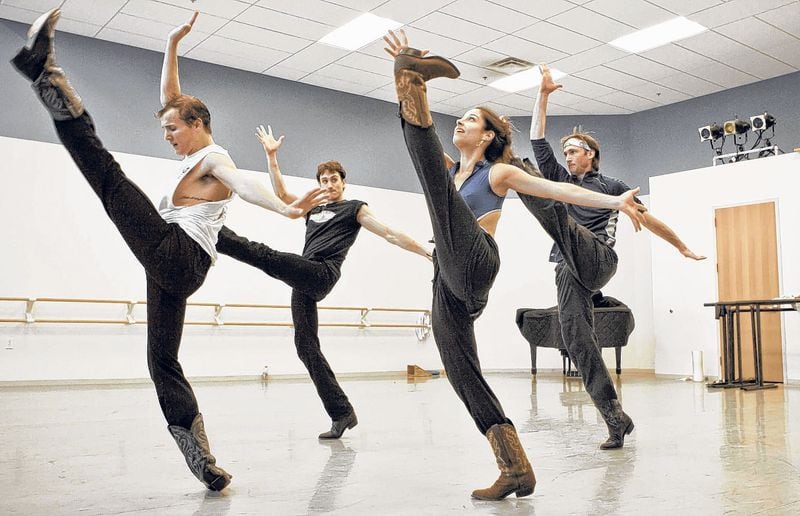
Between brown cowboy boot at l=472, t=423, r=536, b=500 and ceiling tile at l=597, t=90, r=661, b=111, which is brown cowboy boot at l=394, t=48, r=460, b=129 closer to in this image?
brown cowboy boot at l=472, t=423, r=536, b=500

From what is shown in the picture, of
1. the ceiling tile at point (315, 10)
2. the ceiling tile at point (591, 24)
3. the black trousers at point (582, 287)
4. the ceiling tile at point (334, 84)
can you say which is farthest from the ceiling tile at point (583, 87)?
the black trousers at point (582, 287)

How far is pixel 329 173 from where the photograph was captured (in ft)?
12.3

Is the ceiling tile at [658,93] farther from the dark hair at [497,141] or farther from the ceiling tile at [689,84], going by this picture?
the dark hair at [497,141]

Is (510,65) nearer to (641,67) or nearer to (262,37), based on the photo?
(641,67)

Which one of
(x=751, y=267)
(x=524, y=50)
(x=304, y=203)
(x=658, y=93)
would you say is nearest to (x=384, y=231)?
(x=304, y=203)

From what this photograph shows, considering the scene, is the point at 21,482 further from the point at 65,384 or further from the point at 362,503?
the point at 65,384

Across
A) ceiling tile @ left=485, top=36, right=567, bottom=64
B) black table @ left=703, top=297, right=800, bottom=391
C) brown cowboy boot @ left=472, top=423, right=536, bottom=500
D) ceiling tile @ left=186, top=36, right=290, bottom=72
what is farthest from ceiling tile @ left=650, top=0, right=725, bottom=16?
brown cowboy boot @ left=472, top=423, right=536, bottom=500

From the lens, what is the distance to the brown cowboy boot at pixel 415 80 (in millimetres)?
2068

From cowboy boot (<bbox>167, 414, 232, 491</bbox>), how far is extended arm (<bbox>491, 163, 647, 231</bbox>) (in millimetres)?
1298

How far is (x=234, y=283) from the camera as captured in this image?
344 inches

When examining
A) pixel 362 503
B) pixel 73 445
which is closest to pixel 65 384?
pixel 73 445

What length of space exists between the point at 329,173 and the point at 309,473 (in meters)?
1.72

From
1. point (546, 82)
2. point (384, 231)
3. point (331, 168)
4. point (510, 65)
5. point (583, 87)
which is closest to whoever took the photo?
point (546, 82)

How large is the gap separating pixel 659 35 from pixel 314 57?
409 centimetres
